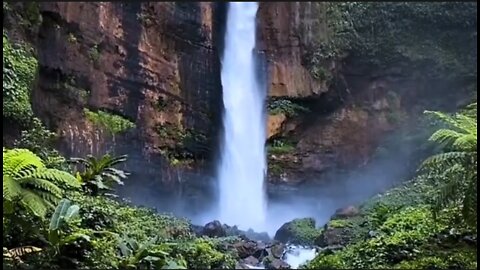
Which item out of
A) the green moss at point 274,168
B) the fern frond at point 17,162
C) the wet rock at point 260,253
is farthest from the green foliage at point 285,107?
the fern frond at point 17,162

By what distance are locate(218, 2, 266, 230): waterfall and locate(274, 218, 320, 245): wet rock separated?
331 cm

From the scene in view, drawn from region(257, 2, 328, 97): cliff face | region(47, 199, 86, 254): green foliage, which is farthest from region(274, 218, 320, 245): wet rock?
region(257, 2, 328, 97): cliff face

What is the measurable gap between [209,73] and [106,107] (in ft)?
11.8

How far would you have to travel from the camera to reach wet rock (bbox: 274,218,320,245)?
35.4 feet

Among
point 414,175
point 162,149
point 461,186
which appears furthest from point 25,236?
point 414,175

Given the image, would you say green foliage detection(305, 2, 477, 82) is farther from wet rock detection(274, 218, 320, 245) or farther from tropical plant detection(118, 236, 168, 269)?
tropical plant detection(118, 236, 168, 269)

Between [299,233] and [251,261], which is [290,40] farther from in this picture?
[251,261]

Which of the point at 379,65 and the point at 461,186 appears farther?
the point at 379,65

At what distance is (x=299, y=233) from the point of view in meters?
11.1

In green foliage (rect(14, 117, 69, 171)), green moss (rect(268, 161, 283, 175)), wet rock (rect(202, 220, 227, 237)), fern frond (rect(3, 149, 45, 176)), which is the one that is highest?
green moss (rect(268, 161, 283, 175))

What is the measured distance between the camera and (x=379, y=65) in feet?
54.7

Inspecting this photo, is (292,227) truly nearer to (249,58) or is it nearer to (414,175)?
(414,175)

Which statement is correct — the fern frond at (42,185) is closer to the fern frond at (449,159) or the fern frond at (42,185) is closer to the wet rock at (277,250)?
the wet rock at (277,250)

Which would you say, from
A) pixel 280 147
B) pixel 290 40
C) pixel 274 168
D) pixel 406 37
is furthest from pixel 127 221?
pixel 406 37
